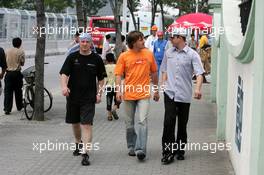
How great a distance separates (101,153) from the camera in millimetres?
9000

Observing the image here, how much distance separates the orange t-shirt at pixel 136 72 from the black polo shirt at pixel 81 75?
0.45 meters

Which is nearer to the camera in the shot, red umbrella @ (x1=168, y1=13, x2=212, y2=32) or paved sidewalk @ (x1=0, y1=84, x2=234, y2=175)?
paved sidewalk @ (x1=0, y1=84, x2=234, y2=175)

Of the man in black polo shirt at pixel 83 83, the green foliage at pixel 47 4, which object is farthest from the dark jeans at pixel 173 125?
the green foliage at pixel 47 4

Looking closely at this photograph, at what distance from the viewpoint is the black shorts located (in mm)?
8297

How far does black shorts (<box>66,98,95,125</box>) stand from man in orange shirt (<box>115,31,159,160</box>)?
1.59 ft

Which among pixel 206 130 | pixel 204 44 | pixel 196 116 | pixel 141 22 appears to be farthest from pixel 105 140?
pixel 141 22

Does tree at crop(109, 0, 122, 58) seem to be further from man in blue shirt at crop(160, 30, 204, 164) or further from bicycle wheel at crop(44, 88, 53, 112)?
man in blue shirt at crop(160, 30, 204, 164)

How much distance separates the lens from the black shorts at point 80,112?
8.30 m

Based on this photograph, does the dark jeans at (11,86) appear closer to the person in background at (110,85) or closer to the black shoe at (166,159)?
the person in background at (110,85)

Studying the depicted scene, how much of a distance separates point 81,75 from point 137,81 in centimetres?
79

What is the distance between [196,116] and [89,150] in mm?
4860

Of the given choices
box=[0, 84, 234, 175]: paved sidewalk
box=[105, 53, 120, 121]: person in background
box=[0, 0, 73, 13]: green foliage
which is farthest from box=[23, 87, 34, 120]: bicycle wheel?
box=[0, 0, 73, 13]: green foliage

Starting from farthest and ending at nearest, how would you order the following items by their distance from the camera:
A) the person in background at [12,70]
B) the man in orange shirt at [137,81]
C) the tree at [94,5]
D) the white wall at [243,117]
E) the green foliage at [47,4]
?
the tree at [94,5], the green foliage at [47,4], the person in background at [12,70], the man in orange shirt at [137,81], the white wall at [243,117]

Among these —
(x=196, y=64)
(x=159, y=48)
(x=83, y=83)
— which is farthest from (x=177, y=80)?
(x=159, y=48)
